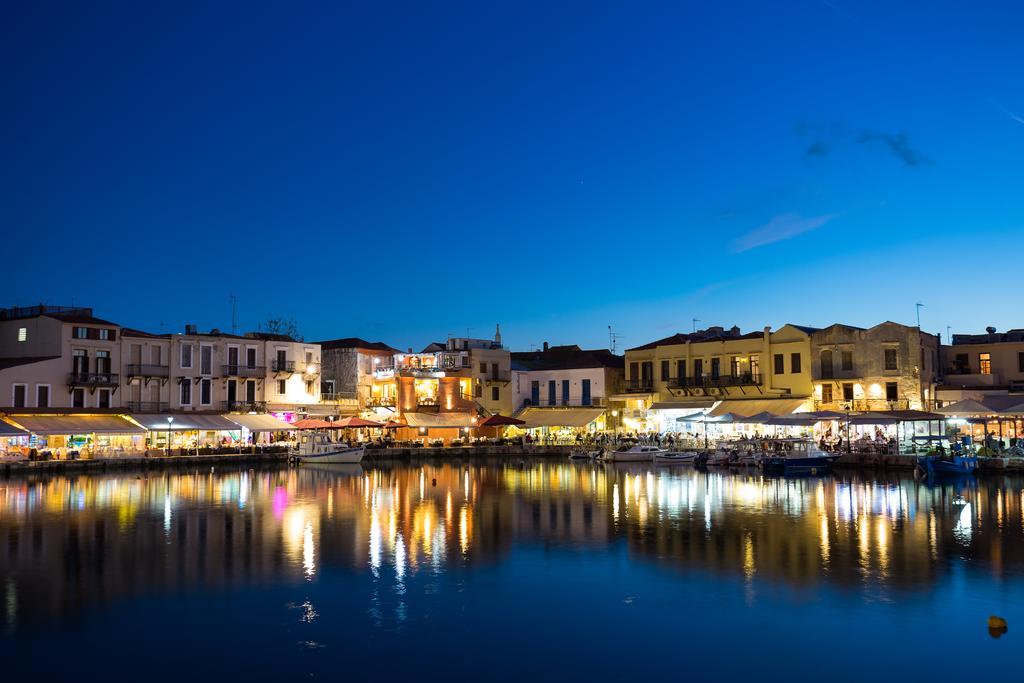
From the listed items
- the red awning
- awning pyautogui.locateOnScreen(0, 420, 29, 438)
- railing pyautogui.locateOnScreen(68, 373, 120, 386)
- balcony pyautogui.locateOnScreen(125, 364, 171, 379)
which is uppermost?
balcony pyautogui.locateOnScreen(125, 364, 171, 379)

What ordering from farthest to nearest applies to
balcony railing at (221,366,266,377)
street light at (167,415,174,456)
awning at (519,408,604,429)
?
1. awning at (519,408,604,429)
2. balcony railing at (221,366,266,377)
3. street light at (167,415,174,456)

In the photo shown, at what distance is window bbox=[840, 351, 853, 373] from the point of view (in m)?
43.6

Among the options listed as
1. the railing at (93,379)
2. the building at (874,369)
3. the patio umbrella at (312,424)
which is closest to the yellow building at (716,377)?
the building at (874,369)

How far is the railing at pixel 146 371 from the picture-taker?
44594 millimetres

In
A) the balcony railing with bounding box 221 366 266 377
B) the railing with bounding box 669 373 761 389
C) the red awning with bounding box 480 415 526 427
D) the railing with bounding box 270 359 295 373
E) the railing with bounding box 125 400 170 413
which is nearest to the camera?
the railing with bounding box 125 400 170 413

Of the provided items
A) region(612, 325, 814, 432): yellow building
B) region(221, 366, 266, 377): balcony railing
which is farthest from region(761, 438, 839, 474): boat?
region(221, 366, 266, 377): balcony railing

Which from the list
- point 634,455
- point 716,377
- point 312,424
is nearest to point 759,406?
point 716,377

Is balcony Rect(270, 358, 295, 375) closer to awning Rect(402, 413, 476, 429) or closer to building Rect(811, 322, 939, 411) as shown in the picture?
awning Rect(402, 413, 476, 429)

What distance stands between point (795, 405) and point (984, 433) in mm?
8450

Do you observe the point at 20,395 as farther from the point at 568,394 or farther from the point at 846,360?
the point at 846,360

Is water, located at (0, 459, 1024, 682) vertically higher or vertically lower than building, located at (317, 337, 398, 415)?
lower

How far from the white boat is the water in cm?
1803

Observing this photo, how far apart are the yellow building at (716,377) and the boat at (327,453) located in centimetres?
1679

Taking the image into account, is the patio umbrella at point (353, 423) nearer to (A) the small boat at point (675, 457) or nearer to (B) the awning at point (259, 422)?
(B) the awning at point (259, 422)
